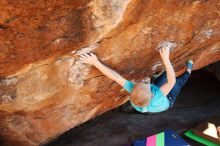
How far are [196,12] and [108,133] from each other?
7.26 feet

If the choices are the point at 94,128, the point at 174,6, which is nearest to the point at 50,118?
the point at 94,128

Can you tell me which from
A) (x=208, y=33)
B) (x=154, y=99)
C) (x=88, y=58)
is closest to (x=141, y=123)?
(x=208, y=33)

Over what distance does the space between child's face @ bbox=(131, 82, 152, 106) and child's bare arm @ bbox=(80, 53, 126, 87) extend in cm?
30

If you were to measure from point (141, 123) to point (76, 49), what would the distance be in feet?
7.85

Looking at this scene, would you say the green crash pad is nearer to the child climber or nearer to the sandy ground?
the sandy ground

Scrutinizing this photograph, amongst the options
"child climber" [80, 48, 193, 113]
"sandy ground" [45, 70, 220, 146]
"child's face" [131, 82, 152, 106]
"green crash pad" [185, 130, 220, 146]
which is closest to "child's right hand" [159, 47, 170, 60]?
"child climber" [80, 48, 193, 113]

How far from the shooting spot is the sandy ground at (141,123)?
4.61 meters

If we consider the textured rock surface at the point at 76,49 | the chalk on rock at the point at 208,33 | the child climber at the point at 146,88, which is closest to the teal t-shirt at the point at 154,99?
the child climber at the point at 146,88

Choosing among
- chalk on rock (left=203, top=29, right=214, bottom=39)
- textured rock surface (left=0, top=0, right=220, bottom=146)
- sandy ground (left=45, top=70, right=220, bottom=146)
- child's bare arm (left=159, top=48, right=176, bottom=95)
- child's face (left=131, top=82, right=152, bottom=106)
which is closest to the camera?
textured rock surface (left=0, top=0, right=220, bottom=146)

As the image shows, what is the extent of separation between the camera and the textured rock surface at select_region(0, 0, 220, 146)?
256 centimetres

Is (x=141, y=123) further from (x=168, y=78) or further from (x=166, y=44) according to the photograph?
(x=168, y=78)

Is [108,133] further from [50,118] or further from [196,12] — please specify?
[196,12]

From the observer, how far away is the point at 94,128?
481 centimetres

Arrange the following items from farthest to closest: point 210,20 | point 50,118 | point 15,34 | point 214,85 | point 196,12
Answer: point 214,85 < point 50,118 < point 210,20 < point 196,12 < point 15,34
